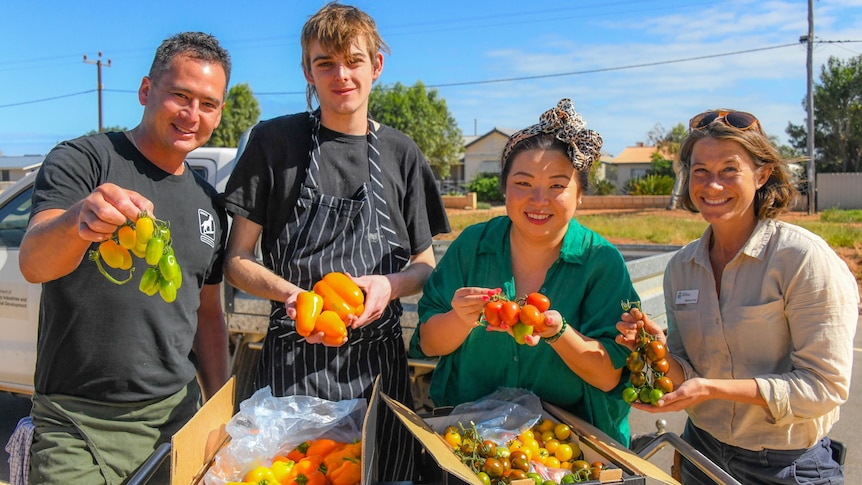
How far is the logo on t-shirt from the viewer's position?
104 inches

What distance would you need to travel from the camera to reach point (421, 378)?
415 cm

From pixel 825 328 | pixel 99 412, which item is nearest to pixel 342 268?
pixel 99 412

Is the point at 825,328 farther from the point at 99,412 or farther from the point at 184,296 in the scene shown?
the point at 99,412

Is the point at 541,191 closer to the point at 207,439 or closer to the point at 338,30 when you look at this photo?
the point at 338,30

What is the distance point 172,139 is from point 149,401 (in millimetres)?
1023

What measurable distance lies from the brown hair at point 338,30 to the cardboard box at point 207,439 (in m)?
1.25

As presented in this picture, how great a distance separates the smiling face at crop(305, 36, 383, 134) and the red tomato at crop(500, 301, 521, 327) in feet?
3.25

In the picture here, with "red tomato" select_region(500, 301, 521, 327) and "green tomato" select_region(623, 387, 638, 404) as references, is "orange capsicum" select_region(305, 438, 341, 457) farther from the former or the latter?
"green tomato" select_region(623, 387, 638, 404)

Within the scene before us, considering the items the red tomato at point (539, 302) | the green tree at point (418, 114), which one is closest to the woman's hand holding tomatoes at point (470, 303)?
the red tomato at point (539, 302)

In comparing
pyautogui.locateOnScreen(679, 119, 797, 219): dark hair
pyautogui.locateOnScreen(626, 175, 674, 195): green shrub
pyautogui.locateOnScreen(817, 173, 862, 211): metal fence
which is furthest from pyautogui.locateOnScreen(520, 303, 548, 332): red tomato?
pyautogui.locateOnScreen(626, 175, 674, 195): green shrub

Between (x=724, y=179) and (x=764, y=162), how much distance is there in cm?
18

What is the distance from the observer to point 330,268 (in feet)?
8.18

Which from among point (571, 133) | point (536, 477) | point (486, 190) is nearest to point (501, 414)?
point (536, 477)

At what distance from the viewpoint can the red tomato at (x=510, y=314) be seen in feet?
6.66
